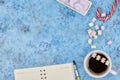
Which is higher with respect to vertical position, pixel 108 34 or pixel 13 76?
pixel 108 34

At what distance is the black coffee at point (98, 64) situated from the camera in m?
2.12

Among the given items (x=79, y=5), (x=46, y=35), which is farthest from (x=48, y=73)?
(x=79, y=5)

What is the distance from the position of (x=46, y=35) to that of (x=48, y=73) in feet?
0.45

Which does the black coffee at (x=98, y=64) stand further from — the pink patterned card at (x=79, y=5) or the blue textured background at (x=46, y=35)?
the pink patterned card at (x=79, y=5)

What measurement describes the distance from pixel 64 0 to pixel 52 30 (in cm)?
12

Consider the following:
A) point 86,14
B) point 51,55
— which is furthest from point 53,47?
point 86,14

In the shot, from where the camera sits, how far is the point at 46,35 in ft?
7.01

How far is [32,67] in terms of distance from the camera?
2131mm

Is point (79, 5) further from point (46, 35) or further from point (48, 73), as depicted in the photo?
point (48, 73)

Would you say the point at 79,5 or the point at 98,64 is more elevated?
the point at 79,5

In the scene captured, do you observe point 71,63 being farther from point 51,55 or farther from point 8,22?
point 8,22

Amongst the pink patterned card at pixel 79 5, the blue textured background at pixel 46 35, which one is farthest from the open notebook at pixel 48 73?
the pink patterned card at pixel 79 5

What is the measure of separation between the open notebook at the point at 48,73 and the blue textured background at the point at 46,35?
18mm

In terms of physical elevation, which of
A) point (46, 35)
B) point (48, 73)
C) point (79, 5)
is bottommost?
point (48, 73)
